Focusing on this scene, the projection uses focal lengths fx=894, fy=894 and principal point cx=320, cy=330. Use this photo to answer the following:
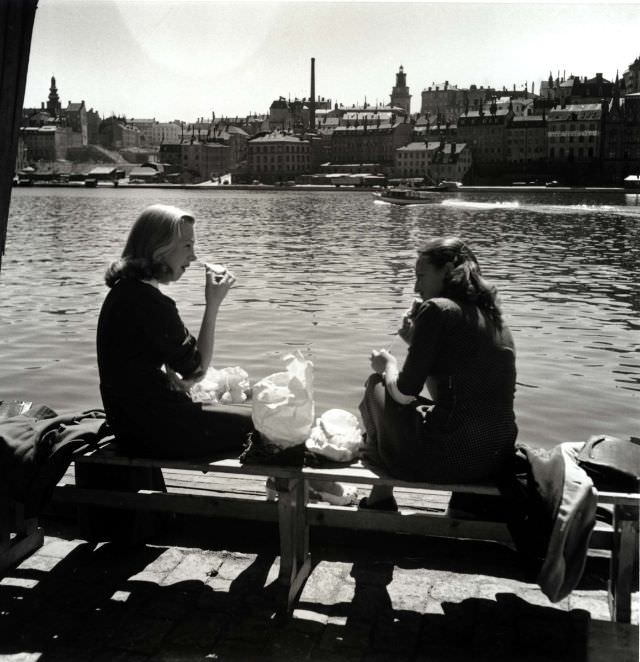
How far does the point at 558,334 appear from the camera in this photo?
40.4 ft

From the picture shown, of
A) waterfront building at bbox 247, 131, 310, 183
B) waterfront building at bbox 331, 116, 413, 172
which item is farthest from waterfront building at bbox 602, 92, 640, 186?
waterfront building at bbox 247, 131, 310, 183

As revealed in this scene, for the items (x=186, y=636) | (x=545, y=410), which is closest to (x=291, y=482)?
(x=186, y=636)

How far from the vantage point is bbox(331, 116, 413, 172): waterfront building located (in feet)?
441

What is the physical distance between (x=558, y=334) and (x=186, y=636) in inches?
395

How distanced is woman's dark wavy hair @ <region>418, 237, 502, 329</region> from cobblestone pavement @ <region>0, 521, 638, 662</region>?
1.07 meters

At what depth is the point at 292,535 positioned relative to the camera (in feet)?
11.3

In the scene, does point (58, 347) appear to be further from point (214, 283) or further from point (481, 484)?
point (481, 484)

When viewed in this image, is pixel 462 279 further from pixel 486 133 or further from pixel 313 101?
pixel 313 101

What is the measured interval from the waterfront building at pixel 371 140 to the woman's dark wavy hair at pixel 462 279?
13012 centimetres

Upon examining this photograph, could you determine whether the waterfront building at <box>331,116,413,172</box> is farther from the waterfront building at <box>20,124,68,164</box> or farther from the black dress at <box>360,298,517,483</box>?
the black dress at <box>360,298,517,483</box>

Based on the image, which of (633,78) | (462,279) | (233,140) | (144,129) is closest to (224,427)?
(462,279)

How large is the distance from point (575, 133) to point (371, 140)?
34676mm


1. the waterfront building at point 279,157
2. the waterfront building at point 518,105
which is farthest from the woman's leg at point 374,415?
the waterfront building at point 279,157

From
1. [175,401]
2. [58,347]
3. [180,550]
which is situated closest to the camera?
[175,401]
